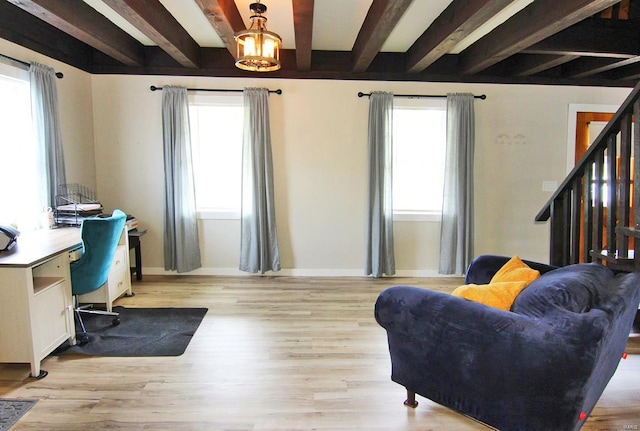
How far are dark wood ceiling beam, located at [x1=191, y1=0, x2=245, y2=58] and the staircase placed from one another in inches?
107

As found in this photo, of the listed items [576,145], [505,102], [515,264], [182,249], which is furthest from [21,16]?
[576,145]

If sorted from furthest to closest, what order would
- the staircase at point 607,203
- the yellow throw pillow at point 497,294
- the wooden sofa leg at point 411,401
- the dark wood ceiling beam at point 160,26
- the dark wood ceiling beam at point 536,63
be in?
the dark wood ceiling beam at point 536,63, the dark wood ceiling beam at point 160,26, the staircase at point 607,203, the wooden sofa leg at point 411,401, the yellow throw pillow at point 497,294

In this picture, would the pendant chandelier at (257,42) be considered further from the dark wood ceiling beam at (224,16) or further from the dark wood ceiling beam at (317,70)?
the dark wood ceiling beam at (317,70)

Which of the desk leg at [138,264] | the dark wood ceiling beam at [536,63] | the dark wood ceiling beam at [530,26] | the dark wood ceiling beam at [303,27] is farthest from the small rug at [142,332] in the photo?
the dark wood ceiling beam at [536,63]

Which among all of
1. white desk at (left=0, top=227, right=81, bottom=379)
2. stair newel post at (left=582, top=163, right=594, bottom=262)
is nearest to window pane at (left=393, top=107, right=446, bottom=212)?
stair newel post at (left=582, top=163, right=594, bottom=262)

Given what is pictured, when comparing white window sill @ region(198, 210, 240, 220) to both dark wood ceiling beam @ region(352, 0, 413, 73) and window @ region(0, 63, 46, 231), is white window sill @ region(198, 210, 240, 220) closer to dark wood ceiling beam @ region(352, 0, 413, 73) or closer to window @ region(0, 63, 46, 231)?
window @ region(0, 63, 46, 231)

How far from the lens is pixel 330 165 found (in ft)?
15.3

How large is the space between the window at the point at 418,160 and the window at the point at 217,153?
1.93 metres

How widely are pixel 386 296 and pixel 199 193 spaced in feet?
11.1

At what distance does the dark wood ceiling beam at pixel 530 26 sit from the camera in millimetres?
2525

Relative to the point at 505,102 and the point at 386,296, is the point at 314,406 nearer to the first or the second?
the point at 386,296

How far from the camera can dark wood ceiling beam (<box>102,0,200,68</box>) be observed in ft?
9.07

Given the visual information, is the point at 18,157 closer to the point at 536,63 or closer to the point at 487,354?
the point at 487,354

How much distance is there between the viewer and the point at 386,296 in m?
1.97
